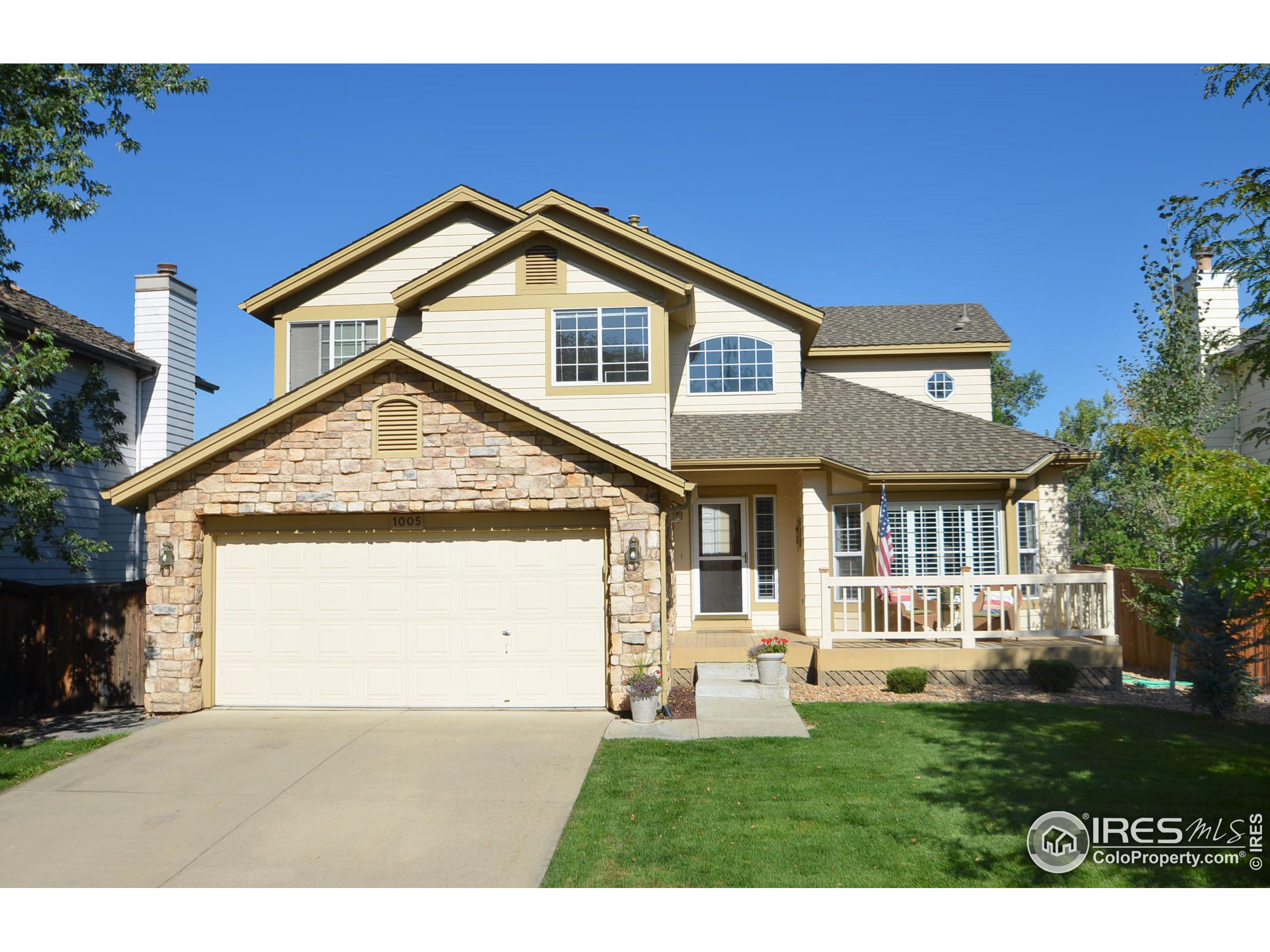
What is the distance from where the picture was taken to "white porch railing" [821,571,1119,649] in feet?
41.4

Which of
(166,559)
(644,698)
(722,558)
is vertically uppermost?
(166,559)

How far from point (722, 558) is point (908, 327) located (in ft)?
25.2

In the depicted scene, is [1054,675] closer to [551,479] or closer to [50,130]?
[551,479]

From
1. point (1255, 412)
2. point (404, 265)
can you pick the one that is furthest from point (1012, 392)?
point (404, 265)

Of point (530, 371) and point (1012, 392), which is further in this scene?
point (1012, 392)

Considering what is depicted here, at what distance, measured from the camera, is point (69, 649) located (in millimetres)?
12367

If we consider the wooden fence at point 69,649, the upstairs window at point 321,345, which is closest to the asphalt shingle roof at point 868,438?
the upstairs window at point 321,345

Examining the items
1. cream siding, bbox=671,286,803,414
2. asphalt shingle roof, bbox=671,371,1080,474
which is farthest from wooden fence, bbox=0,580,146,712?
cream siding, bbox=671,286,803,414

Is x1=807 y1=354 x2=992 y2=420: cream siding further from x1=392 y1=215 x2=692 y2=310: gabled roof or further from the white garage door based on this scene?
the white garage door

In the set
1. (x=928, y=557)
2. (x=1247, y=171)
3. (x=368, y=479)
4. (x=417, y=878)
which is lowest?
(x=417, y=878)

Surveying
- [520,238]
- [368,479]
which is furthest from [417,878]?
[520,238]

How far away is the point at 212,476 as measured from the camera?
1144cm
